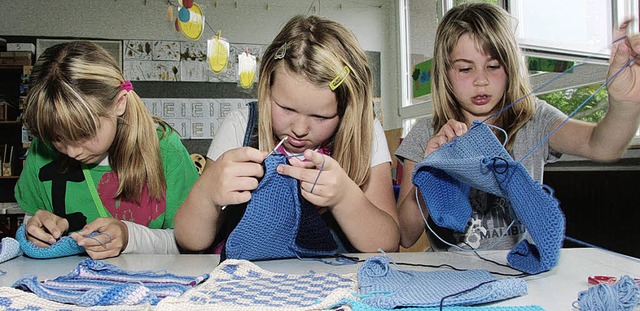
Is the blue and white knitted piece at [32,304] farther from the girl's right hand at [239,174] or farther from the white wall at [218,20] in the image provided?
the white wall at [218,20]

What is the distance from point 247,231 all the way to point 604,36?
151 centimetres

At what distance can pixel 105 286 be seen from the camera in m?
0.58

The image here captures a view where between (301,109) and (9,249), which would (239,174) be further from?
(9,249)

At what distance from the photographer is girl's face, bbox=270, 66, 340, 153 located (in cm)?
89

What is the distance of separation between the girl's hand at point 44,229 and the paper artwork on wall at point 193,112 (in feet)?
11.1

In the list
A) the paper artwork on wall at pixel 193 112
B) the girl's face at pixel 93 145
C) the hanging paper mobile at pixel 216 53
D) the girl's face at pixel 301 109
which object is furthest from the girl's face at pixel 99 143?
the paper artwork on wall at pixel 193 112

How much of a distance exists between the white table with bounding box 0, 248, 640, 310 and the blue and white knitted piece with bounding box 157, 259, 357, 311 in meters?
0.07

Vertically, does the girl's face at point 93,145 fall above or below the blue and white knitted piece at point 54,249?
above

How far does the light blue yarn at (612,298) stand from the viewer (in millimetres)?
476

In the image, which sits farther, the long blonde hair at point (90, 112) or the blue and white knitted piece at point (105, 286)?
the long blonde hair at point (90, 112)

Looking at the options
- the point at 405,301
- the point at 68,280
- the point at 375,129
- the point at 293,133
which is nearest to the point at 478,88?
the point at 375,129

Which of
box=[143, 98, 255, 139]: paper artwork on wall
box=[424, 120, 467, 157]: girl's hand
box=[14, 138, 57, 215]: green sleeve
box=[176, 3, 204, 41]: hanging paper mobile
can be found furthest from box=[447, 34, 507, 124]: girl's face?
box=[143, 98, 255, 139]: paper artwork on wall

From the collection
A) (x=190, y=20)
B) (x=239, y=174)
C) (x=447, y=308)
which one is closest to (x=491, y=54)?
(x=239, y=174)

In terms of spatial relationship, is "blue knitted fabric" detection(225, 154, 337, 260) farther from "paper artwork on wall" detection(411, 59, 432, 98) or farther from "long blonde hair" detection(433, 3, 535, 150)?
"paper artwork on wall" detection(411, 59, 432, 98)
